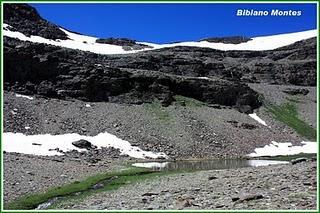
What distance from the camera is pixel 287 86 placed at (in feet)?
399

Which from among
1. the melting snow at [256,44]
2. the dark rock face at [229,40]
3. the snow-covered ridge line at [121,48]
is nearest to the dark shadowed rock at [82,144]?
the snow-covered ridge line at [121,48]

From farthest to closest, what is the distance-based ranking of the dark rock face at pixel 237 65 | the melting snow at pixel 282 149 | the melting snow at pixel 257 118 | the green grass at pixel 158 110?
the dark rock face at pixel 237 65, the melting snow at pixel 257 118, the green grass at pixel 158 110, the melting snow at pixel 282 149

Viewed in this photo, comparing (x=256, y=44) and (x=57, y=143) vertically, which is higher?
(x=256, y=44)

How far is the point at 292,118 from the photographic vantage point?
94.2 metres

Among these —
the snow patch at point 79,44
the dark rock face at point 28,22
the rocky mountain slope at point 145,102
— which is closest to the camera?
the rocky mountain slope at point 145,102

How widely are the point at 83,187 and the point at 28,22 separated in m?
124

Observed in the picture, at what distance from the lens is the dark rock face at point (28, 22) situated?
463ft

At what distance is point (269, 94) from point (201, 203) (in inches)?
3591

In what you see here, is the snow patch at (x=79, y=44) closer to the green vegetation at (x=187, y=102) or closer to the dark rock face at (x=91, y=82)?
the dark rock face at (x=91, y=82)

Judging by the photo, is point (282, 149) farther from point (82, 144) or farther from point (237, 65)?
point (237, 65)

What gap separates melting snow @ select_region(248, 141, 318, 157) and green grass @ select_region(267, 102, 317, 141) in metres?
5.65

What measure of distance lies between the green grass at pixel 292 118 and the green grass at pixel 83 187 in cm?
5055

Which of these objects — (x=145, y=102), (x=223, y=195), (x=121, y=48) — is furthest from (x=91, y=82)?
(x=121, y=48)

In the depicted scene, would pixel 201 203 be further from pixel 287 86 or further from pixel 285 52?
pixel 285 52
